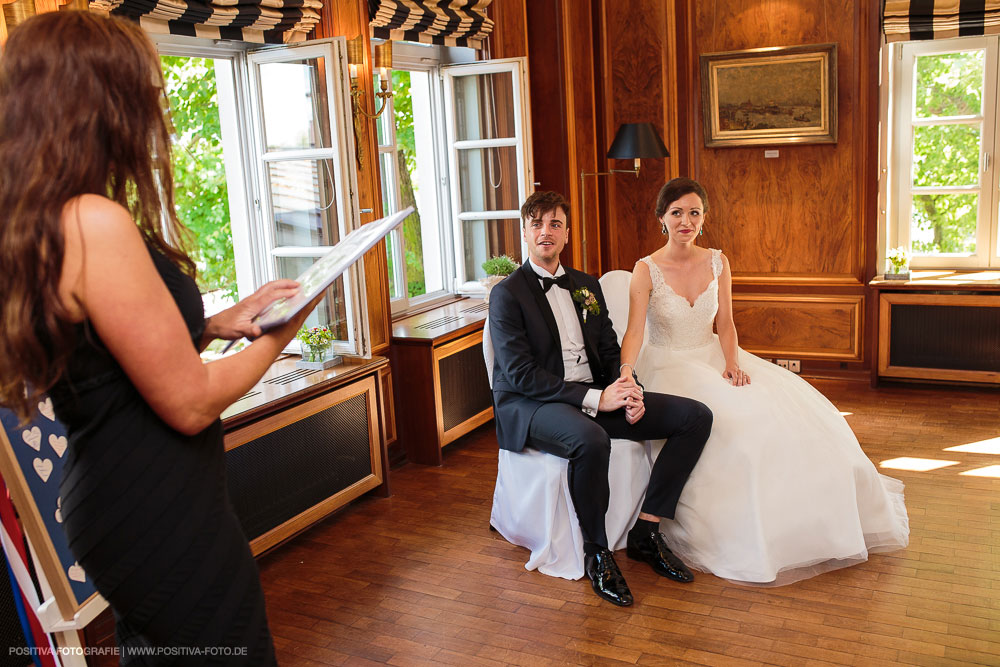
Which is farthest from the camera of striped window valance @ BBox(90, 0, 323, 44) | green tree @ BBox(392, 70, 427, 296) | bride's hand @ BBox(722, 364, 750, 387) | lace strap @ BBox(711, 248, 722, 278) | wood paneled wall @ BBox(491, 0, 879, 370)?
wood paneled wall @ BBox(491, 0, 879, 370)

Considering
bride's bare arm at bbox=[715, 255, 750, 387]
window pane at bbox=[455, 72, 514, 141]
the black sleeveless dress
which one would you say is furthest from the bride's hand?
the black sleeveless dress

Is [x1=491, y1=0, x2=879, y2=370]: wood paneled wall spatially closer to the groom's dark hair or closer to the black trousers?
the groom's dark hair

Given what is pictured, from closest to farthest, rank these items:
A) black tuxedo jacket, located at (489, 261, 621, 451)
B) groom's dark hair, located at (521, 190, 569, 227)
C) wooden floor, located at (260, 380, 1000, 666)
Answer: wooden floor, located at (260, 380, 1000, 666), black tuxedo jacket, located at (489, 261, 621, 451), groom's dark hair, located at (521, 190, 569, 227)

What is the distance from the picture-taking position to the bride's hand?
3594 mm

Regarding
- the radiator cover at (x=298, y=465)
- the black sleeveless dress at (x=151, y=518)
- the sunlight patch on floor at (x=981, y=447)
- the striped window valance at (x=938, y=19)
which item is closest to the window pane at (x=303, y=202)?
the radiator cover at (x=298, y=465)

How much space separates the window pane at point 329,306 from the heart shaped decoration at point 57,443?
187 centimetres

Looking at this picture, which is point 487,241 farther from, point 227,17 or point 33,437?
point 33,437

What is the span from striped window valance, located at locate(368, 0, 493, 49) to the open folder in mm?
3387

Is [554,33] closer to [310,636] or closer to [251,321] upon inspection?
[310,636]

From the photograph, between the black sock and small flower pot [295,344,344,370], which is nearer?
the black sock

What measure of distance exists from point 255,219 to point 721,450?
2449mm

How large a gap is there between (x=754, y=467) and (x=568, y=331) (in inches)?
35.3

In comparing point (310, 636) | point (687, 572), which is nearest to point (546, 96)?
point (687, 572)

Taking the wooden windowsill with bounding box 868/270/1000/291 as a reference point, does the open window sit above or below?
above
